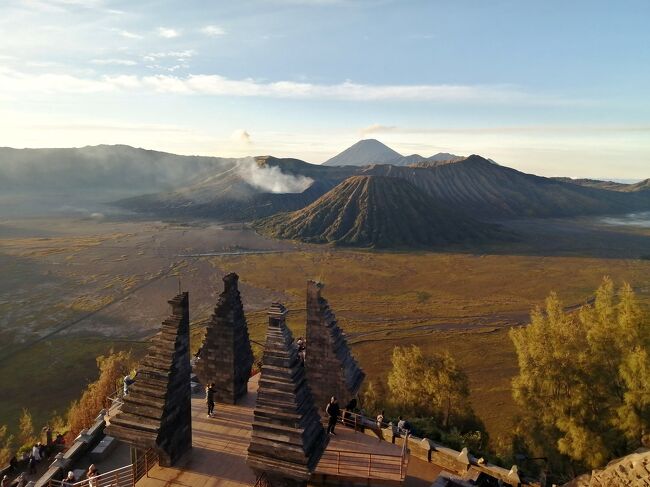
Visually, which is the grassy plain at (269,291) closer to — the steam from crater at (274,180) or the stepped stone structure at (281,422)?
the stepped stone structure at (281,422)

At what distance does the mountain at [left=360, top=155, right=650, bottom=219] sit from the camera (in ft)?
522

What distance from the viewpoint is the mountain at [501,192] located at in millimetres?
159000

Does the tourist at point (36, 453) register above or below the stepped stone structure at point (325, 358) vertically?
below

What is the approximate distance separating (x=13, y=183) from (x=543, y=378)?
240m

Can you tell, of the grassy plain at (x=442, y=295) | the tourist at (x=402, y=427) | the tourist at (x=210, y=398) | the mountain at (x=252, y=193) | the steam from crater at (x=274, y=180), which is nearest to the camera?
the tourist at (x=210, y=398)

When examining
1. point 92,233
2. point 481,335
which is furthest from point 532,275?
point 92,233

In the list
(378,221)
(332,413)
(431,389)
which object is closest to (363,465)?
(332,413)

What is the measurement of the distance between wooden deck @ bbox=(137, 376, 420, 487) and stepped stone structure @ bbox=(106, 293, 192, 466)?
0.52 metres

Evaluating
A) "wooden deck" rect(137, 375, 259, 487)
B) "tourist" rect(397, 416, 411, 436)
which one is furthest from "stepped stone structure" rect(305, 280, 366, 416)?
"wooden deck" rect(137, 375, 259, 487)

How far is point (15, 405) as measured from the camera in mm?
29219

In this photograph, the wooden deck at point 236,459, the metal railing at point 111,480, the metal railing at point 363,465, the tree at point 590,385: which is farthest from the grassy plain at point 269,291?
the metal railing at point 111,480

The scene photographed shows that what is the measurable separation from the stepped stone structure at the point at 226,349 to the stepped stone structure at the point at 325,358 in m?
2.42

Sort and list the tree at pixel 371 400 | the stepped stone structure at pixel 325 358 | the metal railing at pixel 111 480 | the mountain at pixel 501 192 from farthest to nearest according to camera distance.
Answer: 1. the mountain at pixel 501 192
2. the tree at pixel 371 400
3. the stepped stone structure at pixel 325 358
4. the metal railing at pixel 111 480

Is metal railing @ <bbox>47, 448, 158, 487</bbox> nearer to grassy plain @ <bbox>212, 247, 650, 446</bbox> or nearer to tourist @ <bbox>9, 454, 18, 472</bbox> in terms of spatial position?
tourist @ <bbox>9, 454, 18, 472</bbox>
